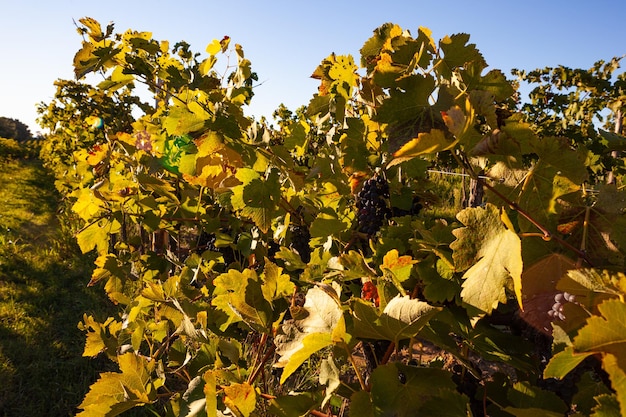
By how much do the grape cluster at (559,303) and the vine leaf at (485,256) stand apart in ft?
0.32

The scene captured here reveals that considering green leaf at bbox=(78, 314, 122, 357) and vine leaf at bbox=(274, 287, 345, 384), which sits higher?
vine leaf at bbox=(274, 287, 345, 384)

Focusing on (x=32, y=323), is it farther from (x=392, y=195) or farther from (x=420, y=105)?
(x=420, y=105)

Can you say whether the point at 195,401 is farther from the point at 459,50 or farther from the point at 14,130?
the point at 14,130

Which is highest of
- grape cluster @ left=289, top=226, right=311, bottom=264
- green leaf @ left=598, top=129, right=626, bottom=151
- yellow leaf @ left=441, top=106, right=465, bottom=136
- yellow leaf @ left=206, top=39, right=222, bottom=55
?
yellow leaf @ left=206, top=39, right=222, bottom=55

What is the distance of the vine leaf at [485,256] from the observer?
2.19ft

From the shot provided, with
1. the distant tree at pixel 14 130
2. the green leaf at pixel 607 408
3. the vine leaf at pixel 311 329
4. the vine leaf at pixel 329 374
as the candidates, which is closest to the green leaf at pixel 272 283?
the vine leaf at pixel 311 329

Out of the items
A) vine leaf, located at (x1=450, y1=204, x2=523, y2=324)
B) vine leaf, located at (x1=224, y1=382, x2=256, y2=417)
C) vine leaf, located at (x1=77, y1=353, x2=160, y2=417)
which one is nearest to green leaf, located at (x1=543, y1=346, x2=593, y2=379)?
vine leaf, located at (x1=450, y1=204, x2=523, y2=324)

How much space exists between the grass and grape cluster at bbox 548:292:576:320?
114 inches

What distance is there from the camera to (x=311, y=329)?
2.71 feet

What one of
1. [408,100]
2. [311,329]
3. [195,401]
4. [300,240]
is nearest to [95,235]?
[300,240]

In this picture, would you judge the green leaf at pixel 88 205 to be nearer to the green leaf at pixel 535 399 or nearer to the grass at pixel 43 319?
the grass at pixel 43 319

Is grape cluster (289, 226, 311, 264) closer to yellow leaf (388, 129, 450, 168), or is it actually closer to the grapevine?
the grapevine

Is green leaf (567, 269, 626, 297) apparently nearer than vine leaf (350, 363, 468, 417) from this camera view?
Yes

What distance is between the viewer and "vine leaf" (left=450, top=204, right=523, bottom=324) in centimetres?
67
